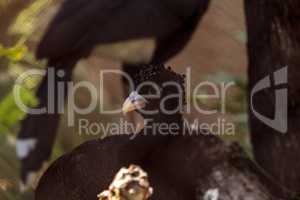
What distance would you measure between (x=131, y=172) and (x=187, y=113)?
15cm

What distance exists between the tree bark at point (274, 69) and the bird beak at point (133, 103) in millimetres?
200

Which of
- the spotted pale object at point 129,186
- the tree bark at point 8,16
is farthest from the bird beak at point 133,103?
the tree bark at point 8,16

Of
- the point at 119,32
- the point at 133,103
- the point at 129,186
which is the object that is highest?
the point at 119,32

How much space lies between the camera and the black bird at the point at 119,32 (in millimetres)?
788

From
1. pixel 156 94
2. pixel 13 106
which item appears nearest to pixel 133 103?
pixel 156 94

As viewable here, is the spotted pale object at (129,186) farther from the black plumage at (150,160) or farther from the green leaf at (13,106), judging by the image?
the green leaf at (13,106)

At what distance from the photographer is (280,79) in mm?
812

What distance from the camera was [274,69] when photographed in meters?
0.81

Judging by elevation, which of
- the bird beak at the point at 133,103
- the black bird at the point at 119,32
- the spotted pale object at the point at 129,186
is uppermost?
the black bird at the point at 119,32

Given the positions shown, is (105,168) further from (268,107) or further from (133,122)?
(268,107)

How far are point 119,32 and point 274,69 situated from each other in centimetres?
29

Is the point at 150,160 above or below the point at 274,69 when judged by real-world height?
below

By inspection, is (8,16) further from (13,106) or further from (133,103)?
(133,103)

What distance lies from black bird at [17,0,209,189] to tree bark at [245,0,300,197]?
0.37ft
